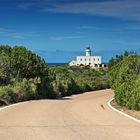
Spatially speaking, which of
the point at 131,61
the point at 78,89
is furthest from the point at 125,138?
the point at 78,89

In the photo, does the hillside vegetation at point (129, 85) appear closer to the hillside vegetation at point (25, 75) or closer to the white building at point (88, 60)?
the hillside vegetation at point (25, 75)

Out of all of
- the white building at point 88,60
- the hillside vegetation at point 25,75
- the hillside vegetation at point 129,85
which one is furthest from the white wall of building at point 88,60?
the hillside vegetation at point 129,85

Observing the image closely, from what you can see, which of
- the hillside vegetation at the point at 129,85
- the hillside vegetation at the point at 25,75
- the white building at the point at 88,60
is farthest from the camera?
the white building at the point at 88,60

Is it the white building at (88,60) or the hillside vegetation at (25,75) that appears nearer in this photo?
the hillside vegetation at (25,75)

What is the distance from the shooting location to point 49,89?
4938 centimetres

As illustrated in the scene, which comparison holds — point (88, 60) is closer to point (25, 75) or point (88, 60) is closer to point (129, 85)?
point (25, 75)

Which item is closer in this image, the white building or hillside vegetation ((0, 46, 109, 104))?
hillside vegetation ((0, 46, 109, 104))

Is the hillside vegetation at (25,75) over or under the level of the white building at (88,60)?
under

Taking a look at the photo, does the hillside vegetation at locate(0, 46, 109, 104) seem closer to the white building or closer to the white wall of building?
the white building

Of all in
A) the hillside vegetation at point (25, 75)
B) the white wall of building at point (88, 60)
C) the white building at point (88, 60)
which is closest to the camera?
the hillside vegetation at point (25, 75)

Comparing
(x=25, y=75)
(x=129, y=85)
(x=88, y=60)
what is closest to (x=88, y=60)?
(x=88, y=60)

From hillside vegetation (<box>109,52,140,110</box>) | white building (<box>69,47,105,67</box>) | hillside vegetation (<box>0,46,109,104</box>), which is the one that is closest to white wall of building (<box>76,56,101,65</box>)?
white building (<box>69,47,105,67</box>)

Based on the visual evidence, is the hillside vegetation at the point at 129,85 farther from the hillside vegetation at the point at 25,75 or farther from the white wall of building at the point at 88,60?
the white wall of building at the point at 88,60

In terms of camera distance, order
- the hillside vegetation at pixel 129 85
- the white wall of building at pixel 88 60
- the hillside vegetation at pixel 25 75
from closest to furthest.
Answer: the hillside vegetation at pixel 129 85, the hillside vegetation at pixel 25 75, the white wall of building at pixel 88 60
